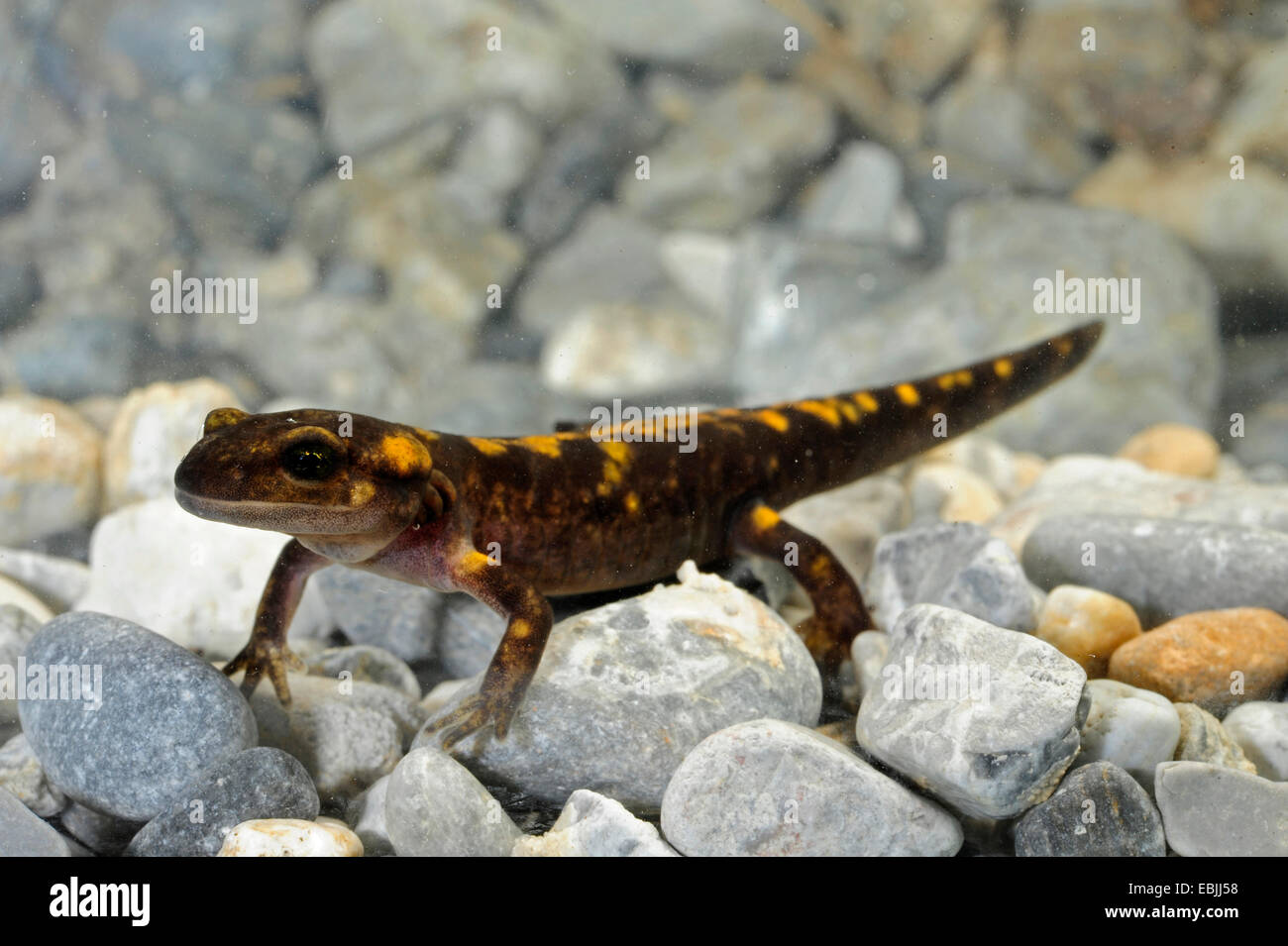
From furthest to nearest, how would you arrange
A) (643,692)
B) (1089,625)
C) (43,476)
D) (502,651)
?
(43,476), (1089,625), (502,651), (643,692)

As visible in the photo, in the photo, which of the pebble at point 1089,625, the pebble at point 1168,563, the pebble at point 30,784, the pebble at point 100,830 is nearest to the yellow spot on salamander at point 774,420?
the pebble at point 1168,563

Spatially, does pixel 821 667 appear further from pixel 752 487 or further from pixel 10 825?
pixel 10 825

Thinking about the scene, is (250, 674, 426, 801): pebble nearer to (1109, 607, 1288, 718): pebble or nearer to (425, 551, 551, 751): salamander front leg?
(425, 551, 551, 751): salamander front leg

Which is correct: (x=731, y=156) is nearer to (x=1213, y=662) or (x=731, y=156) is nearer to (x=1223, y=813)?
(x=1213, y=662)

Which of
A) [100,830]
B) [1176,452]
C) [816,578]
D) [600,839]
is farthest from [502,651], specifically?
[1176,452]
